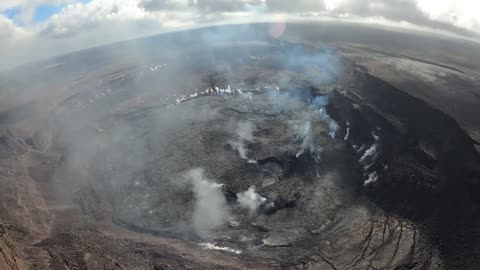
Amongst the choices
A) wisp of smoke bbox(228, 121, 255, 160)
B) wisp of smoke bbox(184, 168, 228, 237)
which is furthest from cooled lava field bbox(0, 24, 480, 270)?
wisp of smoke bbox(228, 121, 255, 160)

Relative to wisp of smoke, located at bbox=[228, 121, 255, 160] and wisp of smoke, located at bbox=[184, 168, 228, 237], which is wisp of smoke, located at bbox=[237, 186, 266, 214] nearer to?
wisp of smoke, located at bbox=[184, 168, 228, 237]

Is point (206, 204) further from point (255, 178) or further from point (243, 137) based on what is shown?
point (243, 137)

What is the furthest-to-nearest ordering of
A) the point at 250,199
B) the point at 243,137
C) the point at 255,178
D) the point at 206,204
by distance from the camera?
1. the point at 243,137
2. the point at 255,178
3. the point at 250,199
4. the point at 206,204

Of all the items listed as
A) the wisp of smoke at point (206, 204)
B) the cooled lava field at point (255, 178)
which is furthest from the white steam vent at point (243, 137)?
the wisp of smoke at point (206, 204)

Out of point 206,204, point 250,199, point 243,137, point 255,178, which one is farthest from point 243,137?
point 206,204

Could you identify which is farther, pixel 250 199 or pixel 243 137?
pixel 243 137
